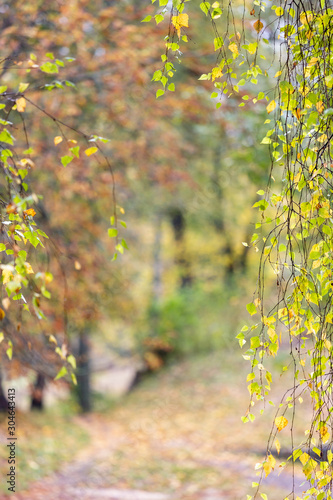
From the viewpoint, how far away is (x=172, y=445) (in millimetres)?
9820

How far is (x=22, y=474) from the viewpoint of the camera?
24.5 feet

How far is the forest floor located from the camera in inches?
282

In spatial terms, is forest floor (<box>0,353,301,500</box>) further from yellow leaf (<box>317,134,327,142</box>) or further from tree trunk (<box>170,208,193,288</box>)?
yellow leaf (<box>317,134,327,142</box>)

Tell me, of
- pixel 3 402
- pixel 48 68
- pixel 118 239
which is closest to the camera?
pixel 48 68

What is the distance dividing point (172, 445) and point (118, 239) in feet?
13.0

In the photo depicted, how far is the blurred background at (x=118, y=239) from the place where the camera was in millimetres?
6820

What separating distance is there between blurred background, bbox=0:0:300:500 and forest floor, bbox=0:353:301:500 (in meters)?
0.04

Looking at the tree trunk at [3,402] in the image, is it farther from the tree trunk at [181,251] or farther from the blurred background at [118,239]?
the tree trunk at [181,251]

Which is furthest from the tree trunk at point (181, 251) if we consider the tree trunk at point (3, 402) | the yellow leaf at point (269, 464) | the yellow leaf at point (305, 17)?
the yellow leaf at point (269, 464)

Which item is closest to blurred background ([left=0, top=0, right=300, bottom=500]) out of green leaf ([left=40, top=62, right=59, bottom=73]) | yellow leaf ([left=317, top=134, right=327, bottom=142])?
green leaf ([left=40, top=62, right=59, bottom=73])

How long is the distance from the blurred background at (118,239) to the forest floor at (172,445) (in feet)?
0.14

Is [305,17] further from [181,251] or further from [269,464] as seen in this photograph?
[181,251]

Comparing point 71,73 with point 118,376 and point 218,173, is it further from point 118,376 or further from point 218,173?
point 118,376

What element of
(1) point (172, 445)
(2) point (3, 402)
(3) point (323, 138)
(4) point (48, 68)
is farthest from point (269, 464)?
(2) point (3, 402)
